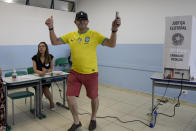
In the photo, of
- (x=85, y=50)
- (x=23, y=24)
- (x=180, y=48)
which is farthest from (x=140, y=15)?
(x=23, y=24)

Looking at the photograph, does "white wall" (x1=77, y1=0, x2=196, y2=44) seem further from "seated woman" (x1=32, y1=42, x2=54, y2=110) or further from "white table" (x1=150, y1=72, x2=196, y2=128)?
"seated woman" (x1=32, y1=42, x2=54, y2=110)

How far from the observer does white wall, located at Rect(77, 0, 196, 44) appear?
11.4 feet

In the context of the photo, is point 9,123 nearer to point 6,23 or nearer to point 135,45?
point 6,23

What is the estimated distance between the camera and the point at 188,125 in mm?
2613

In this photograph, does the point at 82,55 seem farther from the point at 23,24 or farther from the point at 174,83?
the point at 23,24

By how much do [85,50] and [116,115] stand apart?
1.37 metres

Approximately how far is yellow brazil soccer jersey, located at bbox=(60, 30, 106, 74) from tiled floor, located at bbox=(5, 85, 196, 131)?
2.93 ft

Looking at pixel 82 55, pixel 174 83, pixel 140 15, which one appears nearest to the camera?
pixel 82 55

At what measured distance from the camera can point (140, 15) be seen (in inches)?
157

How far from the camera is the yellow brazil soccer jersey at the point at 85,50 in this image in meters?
2.19

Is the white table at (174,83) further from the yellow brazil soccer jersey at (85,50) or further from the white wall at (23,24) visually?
the white wall at (23,24)

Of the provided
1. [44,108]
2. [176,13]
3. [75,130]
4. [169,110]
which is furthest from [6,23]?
[169,110]

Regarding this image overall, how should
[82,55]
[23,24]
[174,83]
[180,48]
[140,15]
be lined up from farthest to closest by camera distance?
[23,24] → [140,15] → [174,83] → [180,48] → [82,55]

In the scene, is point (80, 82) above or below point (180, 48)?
below
